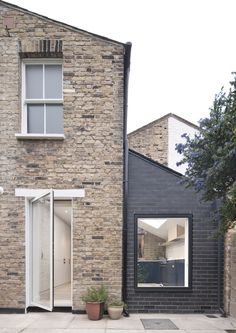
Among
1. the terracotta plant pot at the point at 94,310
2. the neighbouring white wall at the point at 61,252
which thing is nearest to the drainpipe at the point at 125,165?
the terracotta plant pot at the point at 94,310

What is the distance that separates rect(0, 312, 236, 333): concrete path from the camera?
6.64 m

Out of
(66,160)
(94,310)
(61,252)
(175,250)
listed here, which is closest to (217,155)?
(175,250)

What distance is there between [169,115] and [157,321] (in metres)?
10.6

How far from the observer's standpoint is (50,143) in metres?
7.95

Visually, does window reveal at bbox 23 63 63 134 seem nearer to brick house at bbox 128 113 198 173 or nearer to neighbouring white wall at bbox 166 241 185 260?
neighbouring white wall at bbox 166 241 185 260

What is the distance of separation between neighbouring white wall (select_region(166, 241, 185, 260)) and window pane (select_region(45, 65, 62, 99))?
4357 millimetres

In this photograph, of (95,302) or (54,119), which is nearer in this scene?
(95,302)

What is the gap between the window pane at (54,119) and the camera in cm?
820

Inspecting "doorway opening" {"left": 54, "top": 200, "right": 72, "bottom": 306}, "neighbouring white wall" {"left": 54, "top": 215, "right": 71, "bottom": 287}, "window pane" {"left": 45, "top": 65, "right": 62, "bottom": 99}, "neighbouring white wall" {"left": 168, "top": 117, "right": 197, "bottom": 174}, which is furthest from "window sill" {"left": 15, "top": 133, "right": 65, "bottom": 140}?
"neighbouring white wall" {"left": 168, "top": 117, "right": 197, "bottom": 174}

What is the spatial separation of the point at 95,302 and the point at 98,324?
0.43 meters

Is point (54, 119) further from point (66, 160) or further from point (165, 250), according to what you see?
point (165, 250)

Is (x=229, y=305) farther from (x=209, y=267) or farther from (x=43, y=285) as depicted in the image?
(x=43, y=285)

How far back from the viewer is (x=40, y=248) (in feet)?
26.0

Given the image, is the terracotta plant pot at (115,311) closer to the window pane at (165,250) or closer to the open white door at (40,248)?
the window pane at (165,250)
